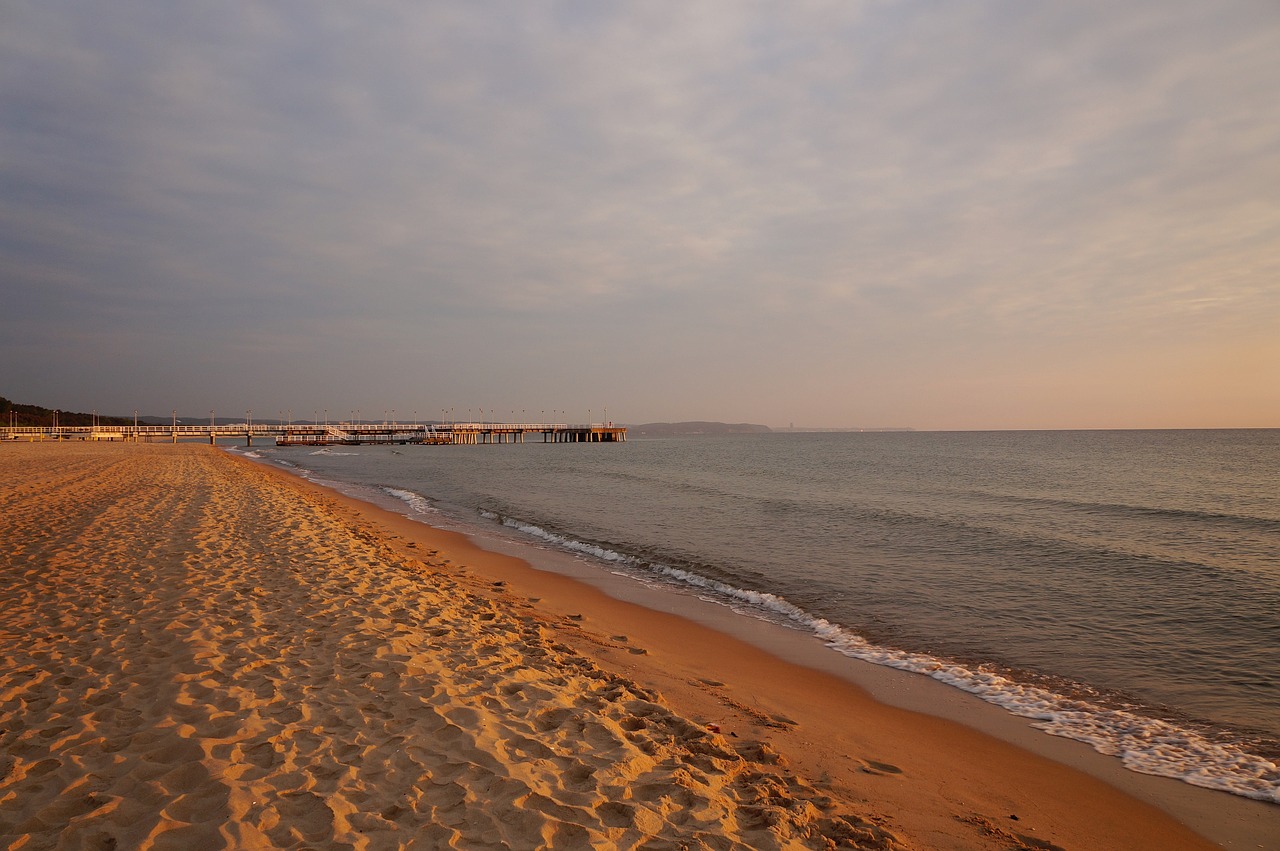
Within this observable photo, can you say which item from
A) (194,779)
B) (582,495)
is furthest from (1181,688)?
(582,495)

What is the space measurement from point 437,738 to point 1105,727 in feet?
20.5

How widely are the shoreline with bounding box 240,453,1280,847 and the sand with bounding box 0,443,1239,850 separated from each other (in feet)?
0.62

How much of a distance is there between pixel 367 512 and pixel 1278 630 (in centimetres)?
2046

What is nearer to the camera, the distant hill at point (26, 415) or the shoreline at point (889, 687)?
the shoreline at point (889, 687)

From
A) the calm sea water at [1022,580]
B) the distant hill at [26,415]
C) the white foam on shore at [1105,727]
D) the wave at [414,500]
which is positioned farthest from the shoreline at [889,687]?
the distant hill at [26,415]

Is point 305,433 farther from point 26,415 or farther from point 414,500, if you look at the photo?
point 414,500

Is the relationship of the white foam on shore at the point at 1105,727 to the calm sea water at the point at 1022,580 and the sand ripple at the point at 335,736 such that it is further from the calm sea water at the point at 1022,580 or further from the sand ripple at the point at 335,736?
the sand ripple at the point at 335,736

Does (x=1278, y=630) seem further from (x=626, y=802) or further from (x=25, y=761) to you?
(x=25, y=761)

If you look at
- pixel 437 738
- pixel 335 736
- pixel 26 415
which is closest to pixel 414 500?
pixel 335 736

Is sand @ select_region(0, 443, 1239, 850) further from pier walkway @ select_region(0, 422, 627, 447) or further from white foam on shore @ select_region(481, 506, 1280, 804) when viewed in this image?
pier walkway @ select_region(0, 422, 627, 447)

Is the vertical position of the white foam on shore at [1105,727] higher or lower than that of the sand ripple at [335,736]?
lower

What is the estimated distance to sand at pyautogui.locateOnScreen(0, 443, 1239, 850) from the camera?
3436 millimetres

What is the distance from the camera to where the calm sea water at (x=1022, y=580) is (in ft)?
21.9

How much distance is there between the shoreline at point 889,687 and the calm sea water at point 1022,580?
0.29m
